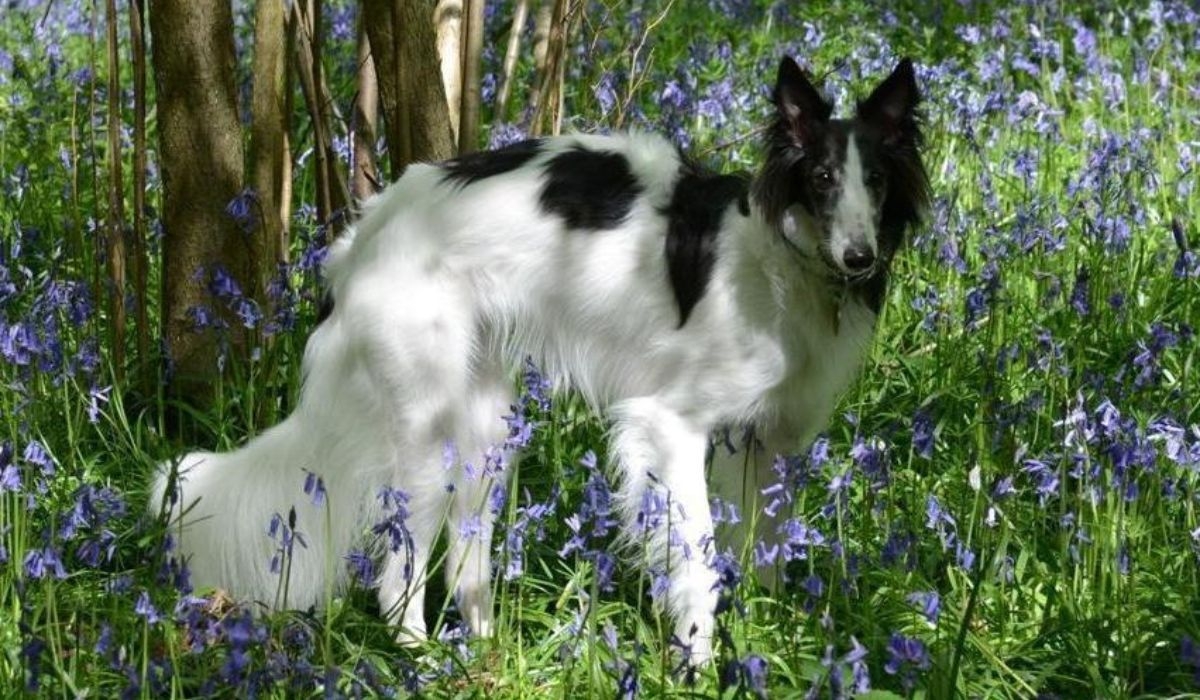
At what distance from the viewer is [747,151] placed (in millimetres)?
7117

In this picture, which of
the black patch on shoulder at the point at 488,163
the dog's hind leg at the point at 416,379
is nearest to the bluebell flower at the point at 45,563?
the dog's hind leg at the point at 416,379

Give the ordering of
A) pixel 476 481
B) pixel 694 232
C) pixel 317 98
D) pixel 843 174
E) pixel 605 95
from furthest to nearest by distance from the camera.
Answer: pixel 605 95
pixel 317 98
pixel 476 481
pixel 694 232
pixel 843 174

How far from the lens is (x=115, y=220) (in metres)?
5.11

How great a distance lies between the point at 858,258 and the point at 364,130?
2.18 metres

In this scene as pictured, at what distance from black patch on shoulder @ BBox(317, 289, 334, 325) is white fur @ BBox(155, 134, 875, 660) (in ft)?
0.15

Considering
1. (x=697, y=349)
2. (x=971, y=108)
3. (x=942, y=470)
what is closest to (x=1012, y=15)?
(x=971, y=108)

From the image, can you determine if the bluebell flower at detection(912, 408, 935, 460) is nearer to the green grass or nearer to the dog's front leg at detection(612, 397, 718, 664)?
the green grass

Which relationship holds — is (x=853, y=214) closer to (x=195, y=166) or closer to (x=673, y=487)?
(x=673, y=487)

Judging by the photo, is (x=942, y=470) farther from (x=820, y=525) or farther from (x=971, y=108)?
(x=971, y=108)

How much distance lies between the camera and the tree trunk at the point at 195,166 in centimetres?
509

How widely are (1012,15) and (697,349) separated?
4.88 meters

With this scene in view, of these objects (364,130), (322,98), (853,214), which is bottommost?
(853,214)

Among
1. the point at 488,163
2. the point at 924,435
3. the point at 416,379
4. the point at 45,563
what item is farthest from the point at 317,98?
the point at 45,563

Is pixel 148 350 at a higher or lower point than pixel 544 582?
higher
